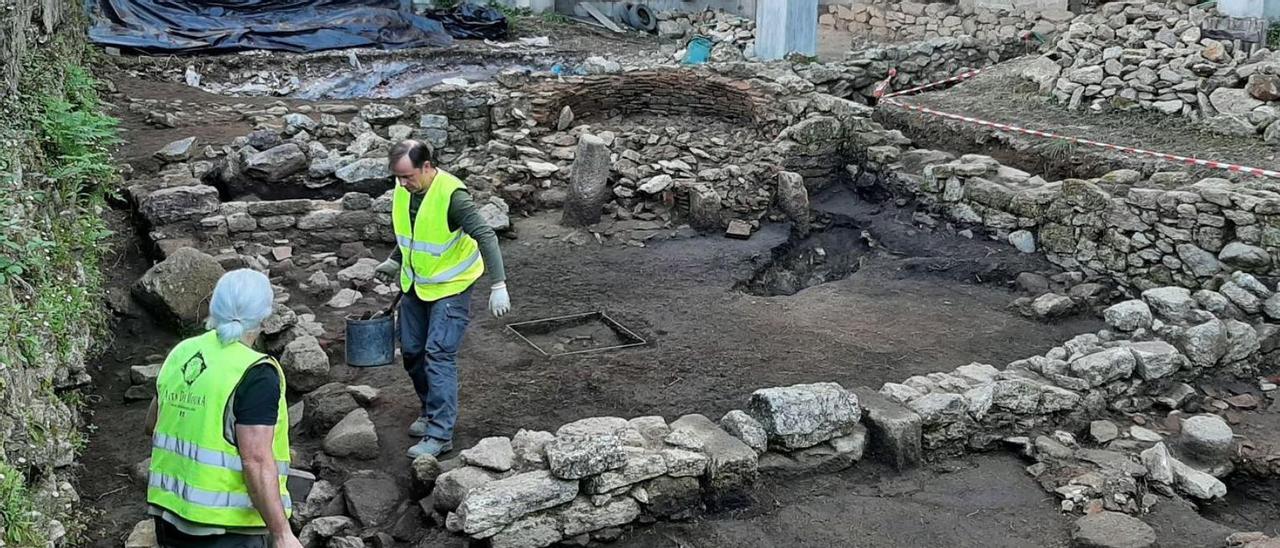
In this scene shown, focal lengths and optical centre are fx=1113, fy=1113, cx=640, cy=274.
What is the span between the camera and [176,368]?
3.30 meters

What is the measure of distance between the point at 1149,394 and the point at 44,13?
10.7 meters

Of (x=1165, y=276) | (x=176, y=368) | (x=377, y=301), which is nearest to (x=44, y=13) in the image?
(x=377, y=301)

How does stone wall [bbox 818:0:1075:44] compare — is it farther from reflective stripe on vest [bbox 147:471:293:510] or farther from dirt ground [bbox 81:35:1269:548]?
reflective stripe on vest [bbox 147:471:293:510]

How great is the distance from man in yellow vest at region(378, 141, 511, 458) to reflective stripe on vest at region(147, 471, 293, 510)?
6.80 feet

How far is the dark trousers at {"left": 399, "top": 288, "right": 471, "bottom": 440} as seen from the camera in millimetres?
5371

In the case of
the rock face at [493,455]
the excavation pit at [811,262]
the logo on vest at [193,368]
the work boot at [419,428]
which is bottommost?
the excavation pit at [811,262]

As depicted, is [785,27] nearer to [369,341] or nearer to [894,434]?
[894,434]

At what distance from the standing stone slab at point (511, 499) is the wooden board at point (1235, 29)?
31.4 feet

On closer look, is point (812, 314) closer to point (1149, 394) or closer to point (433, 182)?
point (1149, 394)

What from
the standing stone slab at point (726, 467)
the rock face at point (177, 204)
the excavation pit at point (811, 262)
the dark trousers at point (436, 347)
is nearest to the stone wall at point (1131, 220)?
the excavation pit at point (811, 262)

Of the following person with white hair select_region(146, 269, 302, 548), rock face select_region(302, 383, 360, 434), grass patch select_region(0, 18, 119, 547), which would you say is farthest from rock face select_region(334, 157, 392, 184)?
person with white hair select_region(146, 269, 302, 548)

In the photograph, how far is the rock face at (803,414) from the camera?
5.41 meters

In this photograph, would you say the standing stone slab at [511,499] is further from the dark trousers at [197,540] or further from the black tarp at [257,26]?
the black tarp at [257,26]

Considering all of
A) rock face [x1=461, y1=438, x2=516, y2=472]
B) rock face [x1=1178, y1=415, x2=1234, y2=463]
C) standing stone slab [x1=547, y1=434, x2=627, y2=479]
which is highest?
standing stone slab [x1=547, y1=434, x2=627, y2=479]
